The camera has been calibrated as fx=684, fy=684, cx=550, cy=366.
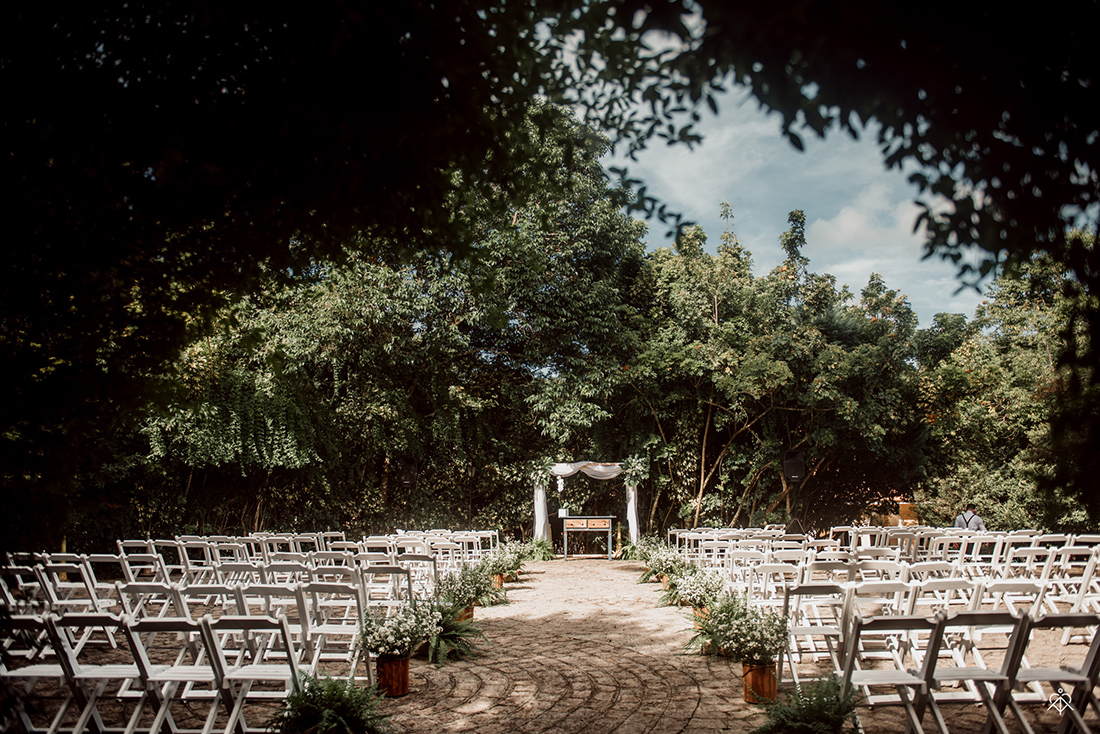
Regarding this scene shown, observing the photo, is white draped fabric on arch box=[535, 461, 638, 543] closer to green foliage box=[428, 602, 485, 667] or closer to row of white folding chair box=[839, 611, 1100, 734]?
green foliage box=[428, 602, 485, 667]

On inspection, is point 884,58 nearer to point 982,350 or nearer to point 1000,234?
point 1000,234

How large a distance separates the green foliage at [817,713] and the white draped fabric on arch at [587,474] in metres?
12.7

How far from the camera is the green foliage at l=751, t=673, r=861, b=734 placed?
3.28 metres

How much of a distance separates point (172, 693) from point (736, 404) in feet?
44.3

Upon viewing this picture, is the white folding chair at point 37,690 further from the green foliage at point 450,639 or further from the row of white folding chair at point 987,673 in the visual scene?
the row of white folding chair at point 987,673

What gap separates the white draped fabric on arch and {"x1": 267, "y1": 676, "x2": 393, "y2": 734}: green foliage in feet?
41.5

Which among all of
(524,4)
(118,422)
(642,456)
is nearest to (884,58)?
(524,4)

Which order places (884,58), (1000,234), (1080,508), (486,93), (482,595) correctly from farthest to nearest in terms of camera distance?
1. (1080,508)
2. (482,595)
3. (486,93)
4. (1000,234)
5. (884,58)

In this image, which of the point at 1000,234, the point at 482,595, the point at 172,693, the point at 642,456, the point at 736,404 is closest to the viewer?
the point at 1000,234

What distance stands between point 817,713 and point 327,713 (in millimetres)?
2411

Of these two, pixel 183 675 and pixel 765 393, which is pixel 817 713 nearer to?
pixel 183 675

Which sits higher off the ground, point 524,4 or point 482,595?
point 524,4

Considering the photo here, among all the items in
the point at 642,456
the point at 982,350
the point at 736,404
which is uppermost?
the point at 982,350

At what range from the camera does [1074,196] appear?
181cm
